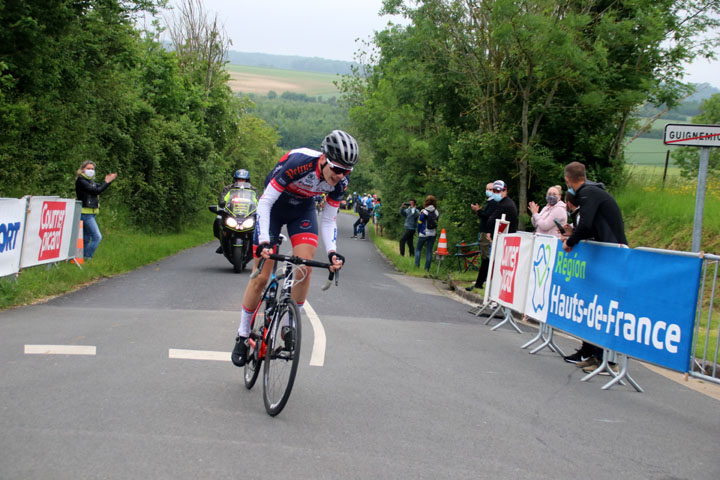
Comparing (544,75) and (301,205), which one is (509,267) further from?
(544,75)

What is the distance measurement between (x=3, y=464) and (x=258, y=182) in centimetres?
7258

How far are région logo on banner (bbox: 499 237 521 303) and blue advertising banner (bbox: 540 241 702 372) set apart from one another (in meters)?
1.53

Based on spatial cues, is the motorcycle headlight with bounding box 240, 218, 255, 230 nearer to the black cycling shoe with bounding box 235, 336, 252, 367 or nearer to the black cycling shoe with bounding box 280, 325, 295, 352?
the black cycling shoe with bounding box 235, 336, 252, 367

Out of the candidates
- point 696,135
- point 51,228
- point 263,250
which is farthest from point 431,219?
point 263,250

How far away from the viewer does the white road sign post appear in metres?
8.48

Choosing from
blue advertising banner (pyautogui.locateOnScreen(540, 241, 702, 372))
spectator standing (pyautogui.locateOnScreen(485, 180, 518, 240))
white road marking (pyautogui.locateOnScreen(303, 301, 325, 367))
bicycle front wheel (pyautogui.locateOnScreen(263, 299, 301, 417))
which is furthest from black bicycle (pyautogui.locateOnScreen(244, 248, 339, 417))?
spectator standing (pyautogui.locateOnScreen(485, 180, 518, 240))

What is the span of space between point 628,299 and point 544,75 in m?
10.6

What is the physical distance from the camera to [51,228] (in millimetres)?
12250

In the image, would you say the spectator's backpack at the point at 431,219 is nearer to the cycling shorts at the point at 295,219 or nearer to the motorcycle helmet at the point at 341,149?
the cycling shorts at the point at 295,219

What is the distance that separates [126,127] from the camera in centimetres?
2320

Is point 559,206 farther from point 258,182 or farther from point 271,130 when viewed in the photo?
point 271,130

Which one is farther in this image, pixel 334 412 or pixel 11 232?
pixel 11 232

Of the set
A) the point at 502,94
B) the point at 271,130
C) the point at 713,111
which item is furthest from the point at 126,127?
the point at 271,130

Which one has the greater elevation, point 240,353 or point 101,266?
point 240,353
